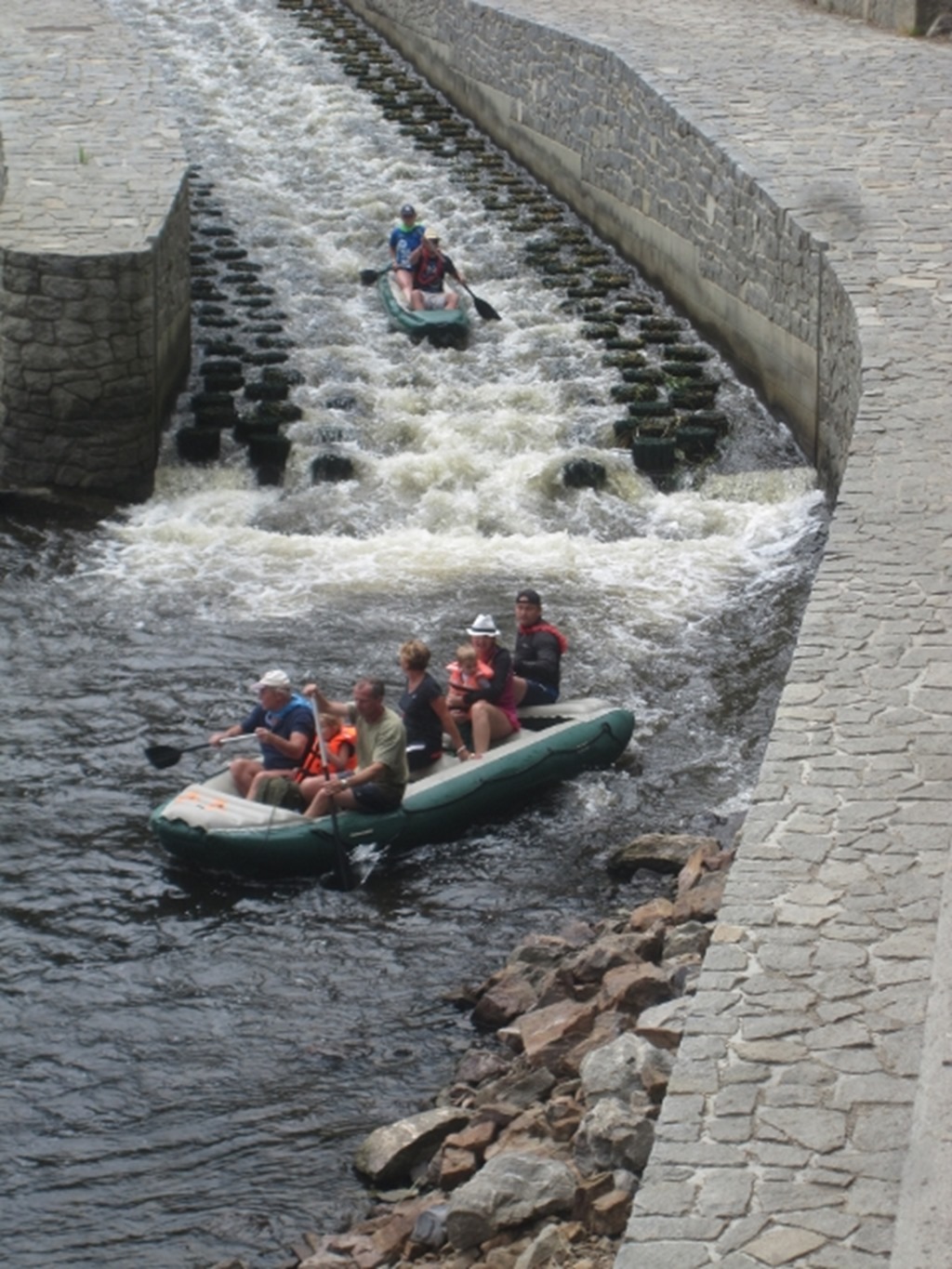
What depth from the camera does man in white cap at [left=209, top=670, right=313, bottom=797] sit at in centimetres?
1101

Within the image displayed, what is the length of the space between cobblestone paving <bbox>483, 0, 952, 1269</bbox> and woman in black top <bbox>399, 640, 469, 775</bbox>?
2084 mm

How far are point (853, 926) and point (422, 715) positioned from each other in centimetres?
412

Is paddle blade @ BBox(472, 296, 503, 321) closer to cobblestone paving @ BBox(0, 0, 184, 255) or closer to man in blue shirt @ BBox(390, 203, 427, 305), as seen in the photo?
man in blue shirt @ BBox(390, 203, 427, 305)

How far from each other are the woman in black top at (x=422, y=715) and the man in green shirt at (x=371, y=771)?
0.36 meters

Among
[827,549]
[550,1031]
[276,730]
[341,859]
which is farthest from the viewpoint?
[276,730]

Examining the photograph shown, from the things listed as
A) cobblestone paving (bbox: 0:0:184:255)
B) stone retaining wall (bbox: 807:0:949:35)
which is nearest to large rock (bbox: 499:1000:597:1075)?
cobblestone paving (bbox: 0:0:184:255)

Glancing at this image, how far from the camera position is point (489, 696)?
11.5 meters

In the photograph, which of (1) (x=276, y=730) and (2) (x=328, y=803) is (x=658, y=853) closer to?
(2) (x=328, y=803)

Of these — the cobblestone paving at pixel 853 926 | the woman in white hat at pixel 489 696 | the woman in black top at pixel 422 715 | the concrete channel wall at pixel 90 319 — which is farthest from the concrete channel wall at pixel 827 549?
the concrete channel wall at pixel 90 319

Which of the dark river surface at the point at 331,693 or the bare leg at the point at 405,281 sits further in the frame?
the bare leg at the point at 405,281

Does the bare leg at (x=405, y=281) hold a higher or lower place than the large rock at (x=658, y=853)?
lower

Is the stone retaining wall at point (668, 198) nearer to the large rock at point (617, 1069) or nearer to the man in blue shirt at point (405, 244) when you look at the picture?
the man in blue shirt at point (405, 244)

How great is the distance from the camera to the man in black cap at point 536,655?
11844 mm

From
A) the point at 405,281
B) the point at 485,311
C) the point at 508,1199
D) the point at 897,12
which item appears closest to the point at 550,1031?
the point at 508,1199
